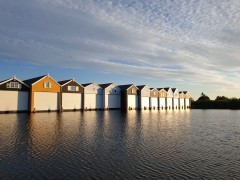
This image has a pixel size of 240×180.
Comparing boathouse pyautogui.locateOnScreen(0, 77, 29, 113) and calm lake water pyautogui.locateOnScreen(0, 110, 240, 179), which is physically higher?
boathouse pyautogui.locateOnScreen(0, 77, 29, 113)

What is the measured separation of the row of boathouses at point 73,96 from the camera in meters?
52.9

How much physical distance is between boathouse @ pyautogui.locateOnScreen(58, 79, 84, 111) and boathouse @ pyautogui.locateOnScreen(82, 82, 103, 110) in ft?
4.33

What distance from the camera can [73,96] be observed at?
6369 cm

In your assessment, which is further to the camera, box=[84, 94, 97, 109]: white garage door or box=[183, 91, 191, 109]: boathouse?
box=[183, 91, 191, 109]: boathouse

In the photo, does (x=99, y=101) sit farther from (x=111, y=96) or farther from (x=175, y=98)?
(x=175, y=98)

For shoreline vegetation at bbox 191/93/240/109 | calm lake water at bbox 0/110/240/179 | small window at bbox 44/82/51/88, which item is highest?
small window at bbox 44/82/51/88

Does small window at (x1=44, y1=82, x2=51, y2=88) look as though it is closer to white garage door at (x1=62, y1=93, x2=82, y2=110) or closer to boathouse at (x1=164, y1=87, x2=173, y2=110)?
white garage door at (x1=62, y1=93, x2=82, y2=110)

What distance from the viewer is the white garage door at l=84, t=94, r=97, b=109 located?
6638 centimetres

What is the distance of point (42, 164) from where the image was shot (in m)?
12.9

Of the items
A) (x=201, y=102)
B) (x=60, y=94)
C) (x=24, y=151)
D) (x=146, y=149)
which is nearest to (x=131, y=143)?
(x=146, y=149)

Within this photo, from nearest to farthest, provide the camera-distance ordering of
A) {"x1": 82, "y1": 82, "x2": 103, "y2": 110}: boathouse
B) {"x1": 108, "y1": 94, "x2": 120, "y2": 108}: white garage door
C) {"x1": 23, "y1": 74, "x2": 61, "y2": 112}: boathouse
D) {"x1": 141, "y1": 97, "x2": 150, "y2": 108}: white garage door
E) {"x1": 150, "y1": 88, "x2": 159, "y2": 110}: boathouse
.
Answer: {"x1": 23, "y1": 74, "x2": 61, "y2": 112}: boathouse, {"x1": 82, "y1": 82, "x2": 103, "y2": 110}: boathouse, {"x1": 108, "y1": 94, "x2": 120, "y2": 108}: white garage door, {"x1": 141, "y1": 97, "x2": 150, "y2": 108}: white garage door, {"x1": 150, "y1": 88, "x2": 159, "y2": 110}: boathouse

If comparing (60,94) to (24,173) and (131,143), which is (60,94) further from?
(24,173)

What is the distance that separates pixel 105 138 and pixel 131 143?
268 centimetres

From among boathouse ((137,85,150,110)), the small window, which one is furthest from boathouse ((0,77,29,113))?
boathouse ((137,85,150,110))
